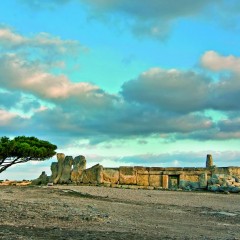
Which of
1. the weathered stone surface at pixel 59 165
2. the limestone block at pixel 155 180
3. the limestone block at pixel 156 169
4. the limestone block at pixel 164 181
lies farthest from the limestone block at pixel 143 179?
the weathered stone surface at pixel 59 165

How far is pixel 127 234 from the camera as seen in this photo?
11.6 m

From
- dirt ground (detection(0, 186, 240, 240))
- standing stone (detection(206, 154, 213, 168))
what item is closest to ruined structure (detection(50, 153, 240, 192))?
standing stone (detection(206, 154, 213, 168))

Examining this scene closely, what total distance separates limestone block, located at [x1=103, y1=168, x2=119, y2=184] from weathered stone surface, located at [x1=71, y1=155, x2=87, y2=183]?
5.03 ft

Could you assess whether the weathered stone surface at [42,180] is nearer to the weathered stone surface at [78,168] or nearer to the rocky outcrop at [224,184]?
the weathered stone surface at [78,168]

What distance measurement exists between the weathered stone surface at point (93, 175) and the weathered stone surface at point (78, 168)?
0.30 m

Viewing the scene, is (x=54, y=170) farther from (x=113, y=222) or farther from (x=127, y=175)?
(x=113, y=222)

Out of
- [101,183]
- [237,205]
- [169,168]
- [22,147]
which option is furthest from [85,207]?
[22,147]

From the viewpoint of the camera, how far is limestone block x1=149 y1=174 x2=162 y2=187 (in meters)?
37.7

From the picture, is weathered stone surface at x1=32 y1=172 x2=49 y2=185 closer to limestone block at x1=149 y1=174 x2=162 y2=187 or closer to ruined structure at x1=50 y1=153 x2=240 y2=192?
ruined structure at x1=50 y1=153 x2=240 y2=192

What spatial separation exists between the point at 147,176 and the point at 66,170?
19.9 feet

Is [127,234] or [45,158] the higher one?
[45,158]

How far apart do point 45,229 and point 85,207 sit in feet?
16.0

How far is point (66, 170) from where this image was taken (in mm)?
35625

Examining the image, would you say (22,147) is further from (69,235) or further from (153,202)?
(69,235)
